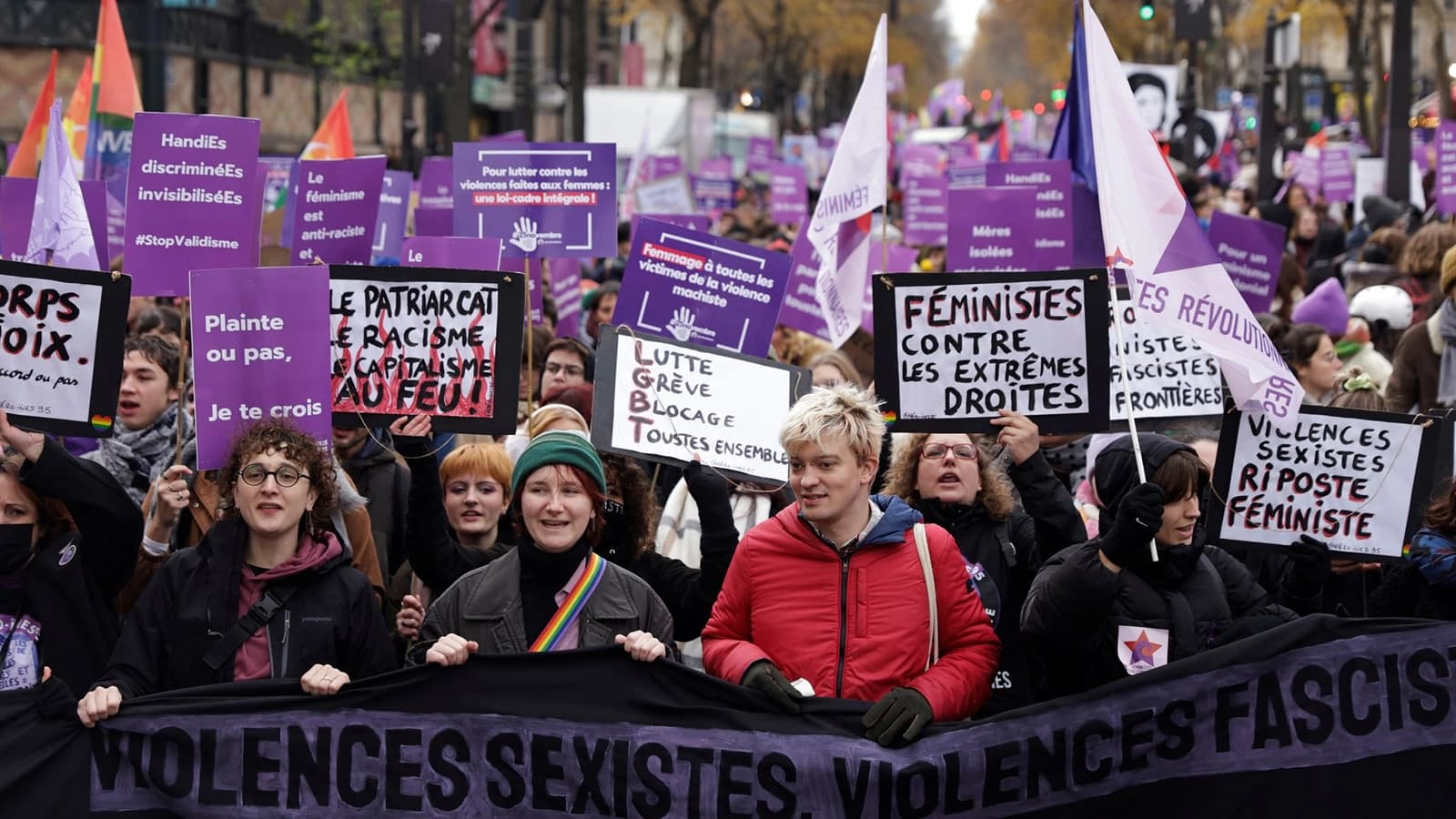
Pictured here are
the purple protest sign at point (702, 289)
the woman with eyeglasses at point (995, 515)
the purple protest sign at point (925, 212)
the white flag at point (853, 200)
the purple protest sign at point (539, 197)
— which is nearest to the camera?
the woman with eyeglasses at point (995, 515)

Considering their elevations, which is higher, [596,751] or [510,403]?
[510,403]

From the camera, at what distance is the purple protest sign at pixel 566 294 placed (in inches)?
477

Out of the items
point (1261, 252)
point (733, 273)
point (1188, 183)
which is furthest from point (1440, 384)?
point (1188, 183)

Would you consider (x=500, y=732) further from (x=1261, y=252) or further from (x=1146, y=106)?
(x=1146, y=106)

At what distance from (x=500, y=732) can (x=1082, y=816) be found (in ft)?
4.54

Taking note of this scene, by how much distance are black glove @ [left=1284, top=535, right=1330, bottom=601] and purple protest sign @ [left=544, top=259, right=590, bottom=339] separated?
7278 millimetres

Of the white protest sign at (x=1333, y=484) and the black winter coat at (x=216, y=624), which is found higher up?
the white protest sign at (x=1333, y=484)

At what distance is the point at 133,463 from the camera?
21.8 feet

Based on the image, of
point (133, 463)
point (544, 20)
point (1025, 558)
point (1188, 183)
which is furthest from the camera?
point (544, 20)

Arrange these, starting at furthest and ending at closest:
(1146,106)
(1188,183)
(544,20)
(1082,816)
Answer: (544,20)
(1146,106)
(1188,183)
(1082,816)

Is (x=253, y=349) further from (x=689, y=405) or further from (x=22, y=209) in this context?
(x=22, y=209)

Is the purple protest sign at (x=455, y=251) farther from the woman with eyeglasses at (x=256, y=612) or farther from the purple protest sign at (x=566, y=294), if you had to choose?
the woman with eyeglasses at (x=256, y=612)

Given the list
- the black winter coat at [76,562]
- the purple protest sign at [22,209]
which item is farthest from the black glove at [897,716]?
the purple protest sign at [22,209]

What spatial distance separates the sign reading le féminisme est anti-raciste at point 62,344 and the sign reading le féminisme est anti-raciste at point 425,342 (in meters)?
0.69
